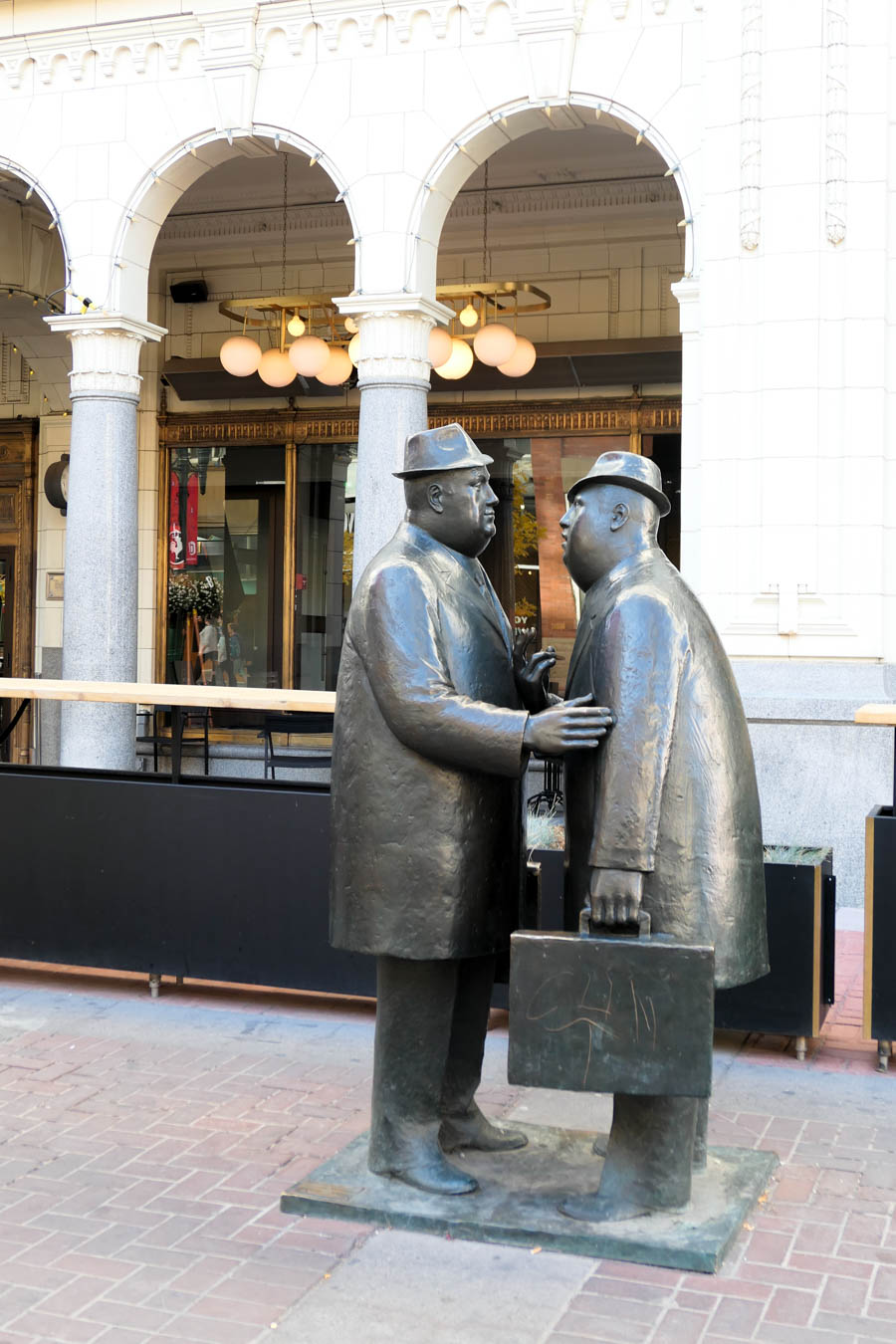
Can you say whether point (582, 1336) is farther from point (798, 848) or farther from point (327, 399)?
point (327, 399)

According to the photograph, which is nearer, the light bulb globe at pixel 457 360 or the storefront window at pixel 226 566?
the light bulb globe at pixel 457 360

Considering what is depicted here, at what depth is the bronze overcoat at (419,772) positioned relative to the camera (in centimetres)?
393

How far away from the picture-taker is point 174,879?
6746 millimetres

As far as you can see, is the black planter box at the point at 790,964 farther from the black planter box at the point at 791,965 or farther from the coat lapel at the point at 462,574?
the coat lapel at the point at 462,574

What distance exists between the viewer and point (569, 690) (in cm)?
424

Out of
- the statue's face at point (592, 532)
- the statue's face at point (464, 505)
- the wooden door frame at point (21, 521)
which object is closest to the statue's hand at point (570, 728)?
the statue's face at point (592, 532)

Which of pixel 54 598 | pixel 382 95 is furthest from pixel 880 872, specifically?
pixel 54 598

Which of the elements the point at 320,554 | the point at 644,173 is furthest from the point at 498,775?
the point at 320,554

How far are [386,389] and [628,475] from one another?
684 cm

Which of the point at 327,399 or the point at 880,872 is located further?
the point at 327,399

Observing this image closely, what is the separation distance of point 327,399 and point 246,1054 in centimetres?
1041

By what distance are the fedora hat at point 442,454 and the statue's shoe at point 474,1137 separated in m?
1.95

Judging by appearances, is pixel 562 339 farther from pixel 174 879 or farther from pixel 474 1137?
pixel 474 1137

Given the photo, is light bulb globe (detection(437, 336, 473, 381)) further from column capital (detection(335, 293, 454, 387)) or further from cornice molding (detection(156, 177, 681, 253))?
cornice molding (detection(156, 177, 681, 253))
